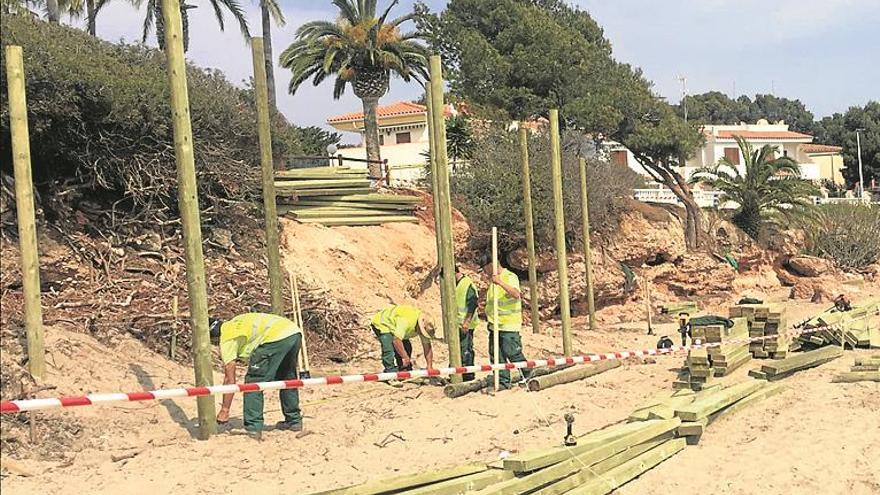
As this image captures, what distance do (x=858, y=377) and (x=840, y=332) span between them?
7.96 feet

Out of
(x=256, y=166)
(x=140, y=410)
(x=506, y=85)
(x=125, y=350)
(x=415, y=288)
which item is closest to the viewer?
(x=140, y=410)

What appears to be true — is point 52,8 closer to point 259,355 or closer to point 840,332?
point 259,355

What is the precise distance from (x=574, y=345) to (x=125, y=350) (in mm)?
7739

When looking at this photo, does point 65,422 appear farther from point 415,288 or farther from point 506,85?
point 506,85

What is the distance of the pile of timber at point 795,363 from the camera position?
9820 mm


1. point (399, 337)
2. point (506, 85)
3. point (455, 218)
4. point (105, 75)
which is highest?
point (506, 85)

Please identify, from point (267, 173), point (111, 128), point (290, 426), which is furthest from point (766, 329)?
point (111, 128)

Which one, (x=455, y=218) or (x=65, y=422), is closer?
(x=65, y=422)

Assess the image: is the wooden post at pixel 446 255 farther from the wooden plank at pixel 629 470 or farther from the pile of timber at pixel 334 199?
the pile of timber at pixel 334 199

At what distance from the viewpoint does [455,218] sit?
18656mm

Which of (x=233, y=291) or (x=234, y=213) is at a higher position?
(x=234, y=213)

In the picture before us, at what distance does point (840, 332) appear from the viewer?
11.6 metres

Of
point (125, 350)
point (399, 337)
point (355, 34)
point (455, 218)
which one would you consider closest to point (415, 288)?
point (455, 218)

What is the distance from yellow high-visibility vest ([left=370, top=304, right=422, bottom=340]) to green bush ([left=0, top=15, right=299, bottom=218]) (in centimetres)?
417
